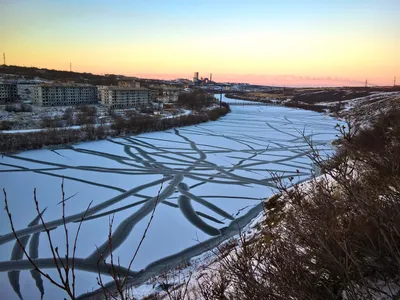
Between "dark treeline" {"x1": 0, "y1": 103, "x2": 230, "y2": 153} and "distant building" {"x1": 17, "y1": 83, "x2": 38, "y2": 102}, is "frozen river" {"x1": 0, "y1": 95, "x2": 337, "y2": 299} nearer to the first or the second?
"dark treeline" {"x1": 0, "y1": 103, "x2": 230, "y2": 153}

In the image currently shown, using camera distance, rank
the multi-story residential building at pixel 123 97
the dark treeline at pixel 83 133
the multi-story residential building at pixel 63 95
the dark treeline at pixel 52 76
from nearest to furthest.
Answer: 1. the dark treeline at pixel 83 133
2. the multi-story residential building at pixel 63 95
3. the multi-story residential building at pixel 123 97
4. the dark treeline at pixel 52 76

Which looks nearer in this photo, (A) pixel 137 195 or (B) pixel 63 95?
(A) pixel 137 195

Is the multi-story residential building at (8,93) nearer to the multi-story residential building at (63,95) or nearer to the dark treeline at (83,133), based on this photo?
the multi-story residential building at (63,95)

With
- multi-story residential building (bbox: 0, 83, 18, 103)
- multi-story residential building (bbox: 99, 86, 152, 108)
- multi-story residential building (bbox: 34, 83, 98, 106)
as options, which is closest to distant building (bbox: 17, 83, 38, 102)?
multi-story residential building (bbox: 0, 83, 18, 103)

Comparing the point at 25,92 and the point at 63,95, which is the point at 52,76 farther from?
A: the point at 63,95

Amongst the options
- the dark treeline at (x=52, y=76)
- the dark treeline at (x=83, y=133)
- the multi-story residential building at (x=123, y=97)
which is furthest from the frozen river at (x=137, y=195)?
the dark treeline at (x=52, y=76)

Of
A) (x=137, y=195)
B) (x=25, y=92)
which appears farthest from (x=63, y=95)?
(x=137, y=195)
